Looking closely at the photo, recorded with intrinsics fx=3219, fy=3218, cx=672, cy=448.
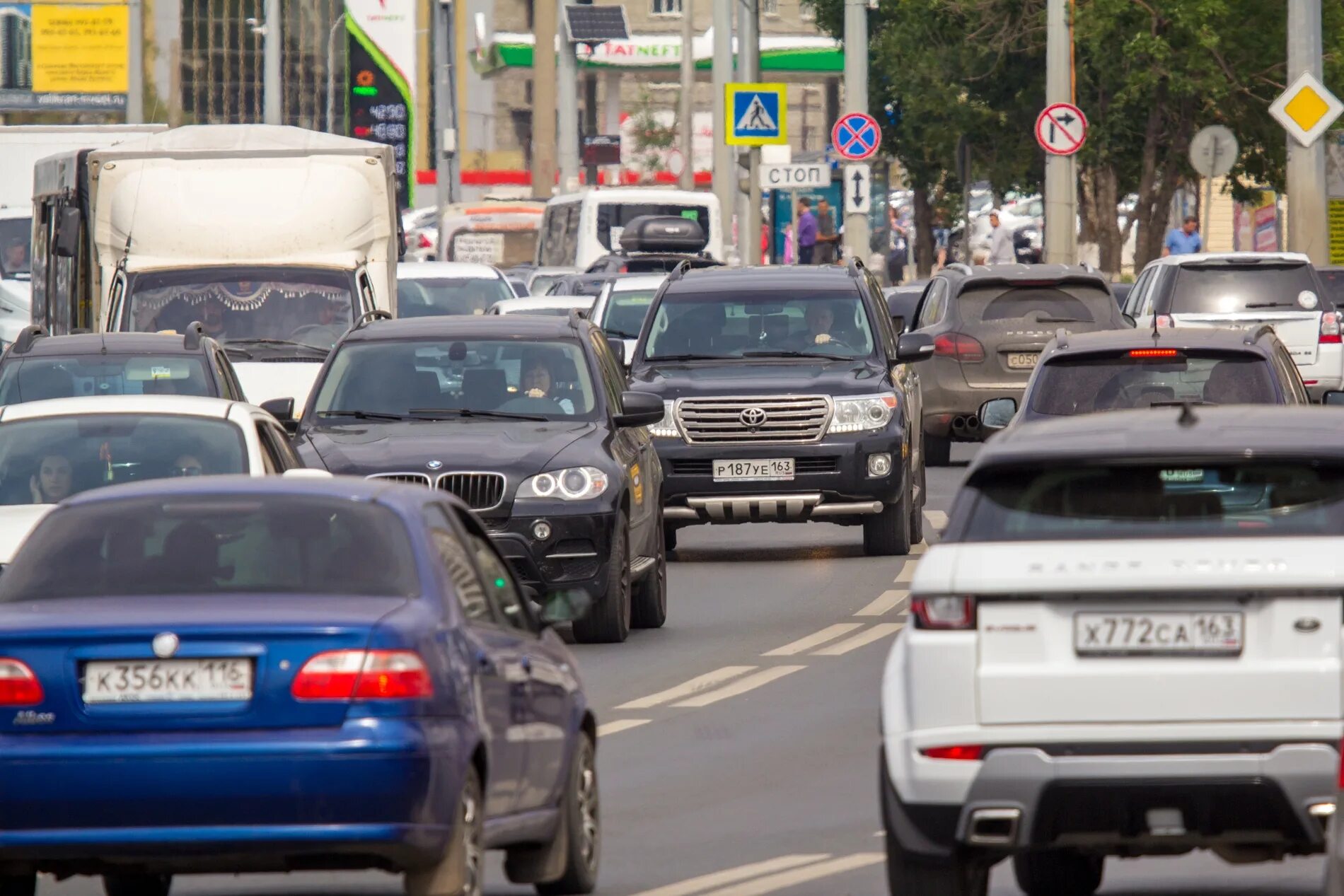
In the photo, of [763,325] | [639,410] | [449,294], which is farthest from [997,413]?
[449,294]

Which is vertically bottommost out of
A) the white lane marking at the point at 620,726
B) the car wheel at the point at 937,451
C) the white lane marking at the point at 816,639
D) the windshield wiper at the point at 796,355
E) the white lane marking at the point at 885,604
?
the car wheel at the point at 937,451

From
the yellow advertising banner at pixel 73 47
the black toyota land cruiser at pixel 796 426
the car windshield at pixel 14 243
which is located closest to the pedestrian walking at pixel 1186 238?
the car windshield at pixel 14 243

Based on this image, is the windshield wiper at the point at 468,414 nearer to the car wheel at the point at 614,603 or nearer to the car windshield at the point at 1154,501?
the car wheel at the point at 614,603

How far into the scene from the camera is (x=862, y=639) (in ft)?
51.3

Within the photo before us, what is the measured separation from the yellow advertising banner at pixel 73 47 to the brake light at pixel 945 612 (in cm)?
9063

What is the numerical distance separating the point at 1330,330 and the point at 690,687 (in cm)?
1742

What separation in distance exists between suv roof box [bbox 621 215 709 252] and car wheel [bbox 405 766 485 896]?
35622 mm

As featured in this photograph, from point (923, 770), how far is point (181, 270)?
1689 centimetres

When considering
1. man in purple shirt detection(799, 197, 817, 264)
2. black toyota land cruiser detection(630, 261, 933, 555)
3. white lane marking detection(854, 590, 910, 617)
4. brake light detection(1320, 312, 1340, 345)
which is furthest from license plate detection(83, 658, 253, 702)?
man in purple shirt detection(799, 197, 817, 264)

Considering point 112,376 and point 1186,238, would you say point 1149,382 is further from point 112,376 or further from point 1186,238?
point 1186,238

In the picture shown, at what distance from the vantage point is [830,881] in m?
9.01

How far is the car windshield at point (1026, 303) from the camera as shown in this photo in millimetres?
25844

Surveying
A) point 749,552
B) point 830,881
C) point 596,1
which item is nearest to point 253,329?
point 749,552

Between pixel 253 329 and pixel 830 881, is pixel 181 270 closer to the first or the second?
pixel 253 329
